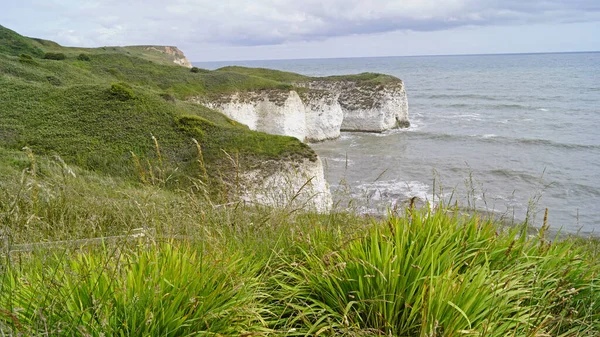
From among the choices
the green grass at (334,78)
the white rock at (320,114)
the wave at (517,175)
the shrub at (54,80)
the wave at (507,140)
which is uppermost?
the green grass at (334,78)

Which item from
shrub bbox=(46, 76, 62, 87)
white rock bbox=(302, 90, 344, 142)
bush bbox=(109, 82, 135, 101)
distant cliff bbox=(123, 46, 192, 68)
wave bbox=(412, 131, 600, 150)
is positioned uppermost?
distant cliff bbox=(123, 46, 192, 68)

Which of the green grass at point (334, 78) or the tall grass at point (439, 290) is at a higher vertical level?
the green grass at point (334, 78)

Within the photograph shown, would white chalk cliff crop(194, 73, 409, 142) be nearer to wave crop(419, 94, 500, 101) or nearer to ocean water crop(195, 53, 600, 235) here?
ocean water crop(195, 53, 600, 235)

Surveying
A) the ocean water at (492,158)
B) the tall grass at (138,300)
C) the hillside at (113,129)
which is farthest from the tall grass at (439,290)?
the hillside at (113,129)

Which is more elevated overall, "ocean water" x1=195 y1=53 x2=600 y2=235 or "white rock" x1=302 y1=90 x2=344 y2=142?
"white rock" x1=302 y1=90 x2=344 y2=142

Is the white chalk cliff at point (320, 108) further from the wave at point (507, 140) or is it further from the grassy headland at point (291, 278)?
the grassy headland at point (291, 278)

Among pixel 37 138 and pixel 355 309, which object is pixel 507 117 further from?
pixel 355 309

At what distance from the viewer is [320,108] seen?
5316 centimetres

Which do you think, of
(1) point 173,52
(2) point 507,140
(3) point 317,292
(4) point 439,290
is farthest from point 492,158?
(1) point 173,52

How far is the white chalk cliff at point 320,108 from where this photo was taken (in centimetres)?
4875

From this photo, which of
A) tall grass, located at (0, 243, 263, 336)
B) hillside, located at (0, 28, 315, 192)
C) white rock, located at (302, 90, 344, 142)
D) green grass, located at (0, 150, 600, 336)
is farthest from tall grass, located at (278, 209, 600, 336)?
white rock, located at (302, 90, 344, 142)

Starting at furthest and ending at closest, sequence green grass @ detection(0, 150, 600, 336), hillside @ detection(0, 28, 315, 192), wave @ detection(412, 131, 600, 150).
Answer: wave @ detection(412, 131, 600, 150), hillside @ detection(0, 28, 315, 192), green grass @ detection(0, 150, 600, 336)

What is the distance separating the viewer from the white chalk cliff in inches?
1919

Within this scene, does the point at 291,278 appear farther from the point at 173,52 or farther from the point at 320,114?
the point at 173,52
